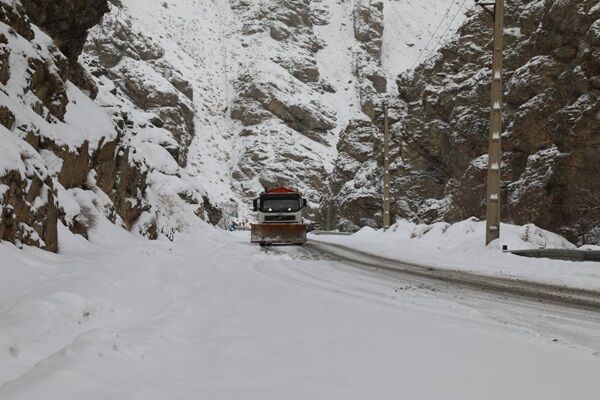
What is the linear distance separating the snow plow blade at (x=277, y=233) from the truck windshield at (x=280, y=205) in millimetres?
1129

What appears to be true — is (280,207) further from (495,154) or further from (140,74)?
(140,74)

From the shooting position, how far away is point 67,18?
15586 millimetres

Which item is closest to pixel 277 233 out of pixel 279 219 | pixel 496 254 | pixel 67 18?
pixel 279 219

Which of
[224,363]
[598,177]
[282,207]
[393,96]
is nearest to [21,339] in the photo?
[224,363]

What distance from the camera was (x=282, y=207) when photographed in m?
23.6

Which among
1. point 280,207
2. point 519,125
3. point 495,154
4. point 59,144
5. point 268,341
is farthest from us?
point 519,125

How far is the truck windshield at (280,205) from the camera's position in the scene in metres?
23.5

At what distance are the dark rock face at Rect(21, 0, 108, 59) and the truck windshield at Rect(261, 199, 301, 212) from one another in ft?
34.2

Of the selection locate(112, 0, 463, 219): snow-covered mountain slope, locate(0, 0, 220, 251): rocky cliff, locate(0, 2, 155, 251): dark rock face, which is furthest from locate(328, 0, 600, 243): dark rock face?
locate(112, 0, 463, 219): snow-covered mountain slope

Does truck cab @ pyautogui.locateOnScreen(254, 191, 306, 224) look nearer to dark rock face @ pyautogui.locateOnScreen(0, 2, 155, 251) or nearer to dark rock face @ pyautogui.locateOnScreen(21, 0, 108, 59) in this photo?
dark rock face @ pyautogui.locateOnScreen(0, 2, 155, 251)

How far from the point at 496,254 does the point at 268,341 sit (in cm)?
1103

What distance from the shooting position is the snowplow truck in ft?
73.3

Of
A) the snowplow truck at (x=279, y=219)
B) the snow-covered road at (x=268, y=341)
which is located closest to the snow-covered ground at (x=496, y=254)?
the snow-covered road at (x=268, y=341)

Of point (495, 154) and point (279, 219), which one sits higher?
Answer: point (495, 154)
